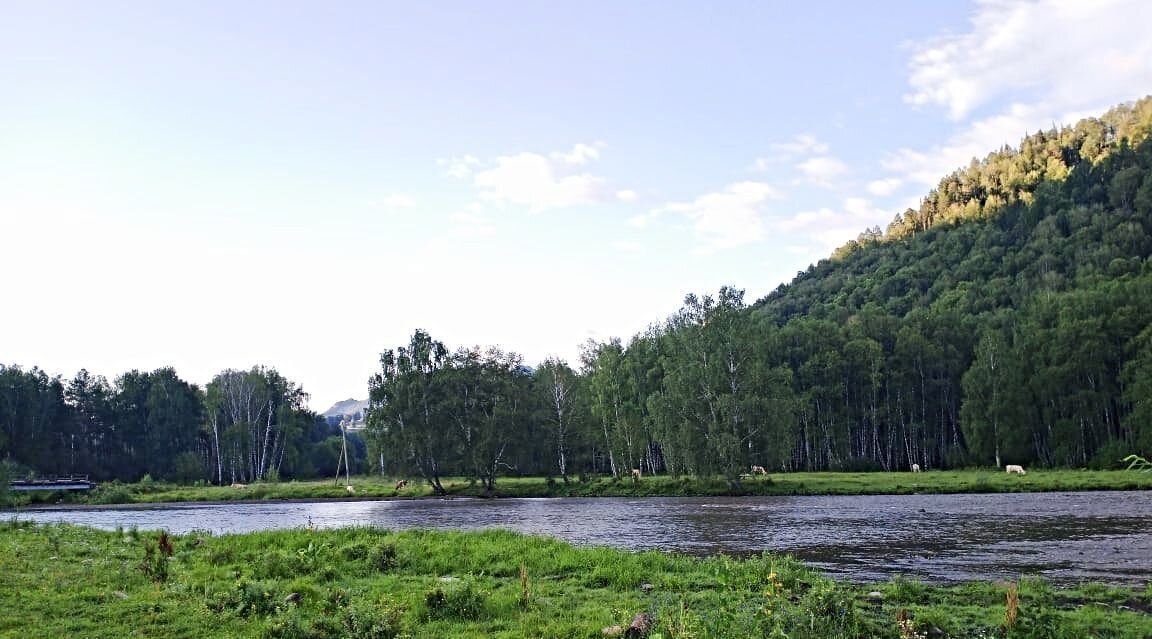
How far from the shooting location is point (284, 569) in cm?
2145

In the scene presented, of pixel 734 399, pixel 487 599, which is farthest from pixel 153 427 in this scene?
pixel 487 599

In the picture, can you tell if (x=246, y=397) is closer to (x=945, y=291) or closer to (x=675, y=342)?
(x=675, y=342)

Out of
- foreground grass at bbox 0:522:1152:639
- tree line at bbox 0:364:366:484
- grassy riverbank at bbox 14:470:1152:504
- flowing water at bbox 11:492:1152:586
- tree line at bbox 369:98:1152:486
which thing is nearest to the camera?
foreground grass at bbox 0:522:1152:639

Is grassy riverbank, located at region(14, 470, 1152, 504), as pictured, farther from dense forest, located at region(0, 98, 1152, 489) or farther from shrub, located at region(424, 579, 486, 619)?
shrub, located at region(424, 579, 486, 619)

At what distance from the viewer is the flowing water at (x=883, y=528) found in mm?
23250

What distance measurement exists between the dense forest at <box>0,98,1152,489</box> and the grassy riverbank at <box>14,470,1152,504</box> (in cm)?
232

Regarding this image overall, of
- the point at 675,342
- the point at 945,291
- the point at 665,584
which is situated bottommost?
the point at 665,584

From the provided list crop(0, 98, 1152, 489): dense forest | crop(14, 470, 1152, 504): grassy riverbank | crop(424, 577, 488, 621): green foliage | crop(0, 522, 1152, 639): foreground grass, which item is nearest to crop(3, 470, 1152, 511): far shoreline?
crop(14, 470, 1152, 504): grassy riverbank

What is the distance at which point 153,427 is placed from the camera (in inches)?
5138

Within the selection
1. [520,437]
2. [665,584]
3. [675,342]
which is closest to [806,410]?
[675,342]

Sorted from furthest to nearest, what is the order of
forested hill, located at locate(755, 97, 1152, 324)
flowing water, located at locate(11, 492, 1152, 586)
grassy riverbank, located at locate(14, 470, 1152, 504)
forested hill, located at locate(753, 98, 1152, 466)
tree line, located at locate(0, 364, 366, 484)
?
1. forested hill, located at locate(755, 97, 1152, 324)
2. tree line, located at locate(0, 364, 366, 484)
3. forested hill, located at locate(753, 98, 1152, 466)
4. grassy riverbank, located at locate(14, 470, 1152, 504)
5. flowing water, located at locate(11, 492, 1152, 586)

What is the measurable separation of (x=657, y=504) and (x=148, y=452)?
104 meters

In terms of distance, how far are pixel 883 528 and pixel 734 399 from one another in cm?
3685

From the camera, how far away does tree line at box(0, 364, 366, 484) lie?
12050cm
